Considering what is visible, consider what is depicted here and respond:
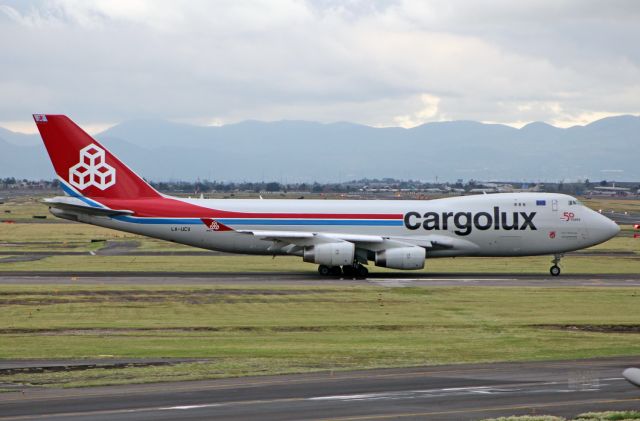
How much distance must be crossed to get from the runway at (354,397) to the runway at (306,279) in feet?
78.5

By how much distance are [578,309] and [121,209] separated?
23.4 meters

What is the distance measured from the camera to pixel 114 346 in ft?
90.9

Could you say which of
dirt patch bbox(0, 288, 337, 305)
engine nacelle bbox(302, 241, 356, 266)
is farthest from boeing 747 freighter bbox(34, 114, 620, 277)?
dirt patch bbox(0, 288, 337, 305)

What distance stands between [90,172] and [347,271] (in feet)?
44.8

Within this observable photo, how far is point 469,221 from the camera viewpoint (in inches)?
2044

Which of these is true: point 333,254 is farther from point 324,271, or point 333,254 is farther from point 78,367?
point 78,367

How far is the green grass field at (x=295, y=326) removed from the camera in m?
25.5

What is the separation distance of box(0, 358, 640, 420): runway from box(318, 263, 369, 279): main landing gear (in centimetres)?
2748

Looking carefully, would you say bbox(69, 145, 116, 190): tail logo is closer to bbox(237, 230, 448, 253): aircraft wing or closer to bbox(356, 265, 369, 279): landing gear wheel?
bbox(237, 230, 448, 253): aircraft wing

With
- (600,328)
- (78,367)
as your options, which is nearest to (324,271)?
(600,328)

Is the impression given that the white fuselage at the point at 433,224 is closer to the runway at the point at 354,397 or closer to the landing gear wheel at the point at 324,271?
the landing gear wheel at the point at 324,271

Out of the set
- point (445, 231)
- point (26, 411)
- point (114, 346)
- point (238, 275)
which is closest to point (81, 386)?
point (26, 411)

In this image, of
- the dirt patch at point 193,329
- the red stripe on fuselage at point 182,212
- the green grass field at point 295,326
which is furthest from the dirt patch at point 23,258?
the dirt patch at point 193,329

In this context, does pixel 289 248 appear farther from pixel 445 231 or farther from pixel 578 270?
pixel 578 270
